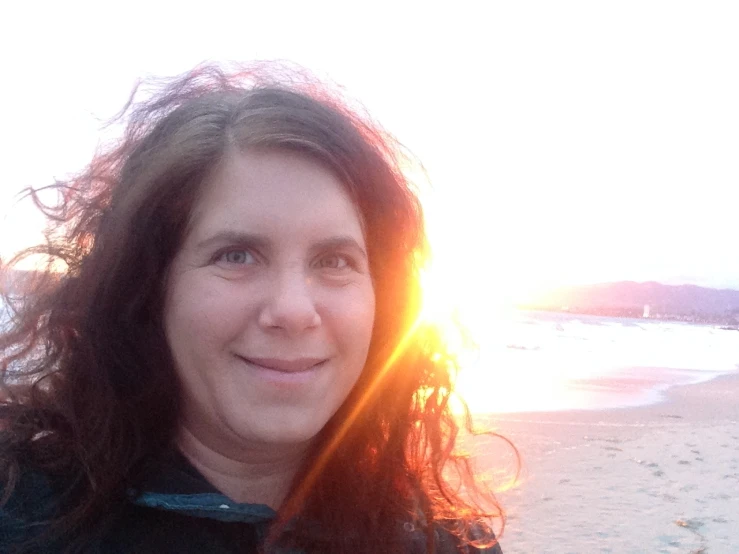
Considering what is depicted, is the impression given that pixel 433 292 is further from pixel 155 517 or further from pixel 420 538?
pixel 155 517

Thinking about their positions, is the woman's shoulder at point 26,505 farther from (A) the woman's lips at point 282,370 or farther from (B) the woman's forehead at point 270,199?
(B) the woman's forehead at point 270,199

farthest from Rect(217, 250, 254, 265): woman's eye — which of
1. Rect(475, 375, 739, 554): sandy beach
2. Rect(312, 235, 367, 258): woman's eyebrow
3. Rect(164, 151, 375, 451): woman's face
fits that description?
Rect(475, 375, 739, 554): sandy beach

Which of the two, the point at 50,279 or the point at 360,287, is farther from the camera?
the point at 50,279

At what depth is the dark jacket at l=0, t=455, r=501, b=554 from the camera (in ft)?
4.87

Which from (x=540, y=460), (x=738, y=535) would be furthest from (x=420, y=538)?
(x=540, y=460)

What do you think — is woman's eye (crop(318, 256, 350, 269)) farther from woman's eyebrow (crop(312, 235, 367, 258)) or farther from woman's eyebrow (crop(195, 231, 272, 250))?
woman's eyebrow (crop(195, 231, 272, 250))

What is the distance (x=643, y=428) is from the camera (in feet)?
28.6

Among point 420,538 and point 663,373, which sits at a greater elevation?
point 420,538

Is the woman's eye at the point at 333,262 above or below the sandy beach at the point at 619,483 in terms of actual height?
above

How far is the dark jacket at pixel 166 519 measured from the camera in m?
1.48

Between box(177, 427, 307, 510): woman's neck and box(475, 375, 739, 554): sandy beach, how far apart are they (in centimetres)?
320

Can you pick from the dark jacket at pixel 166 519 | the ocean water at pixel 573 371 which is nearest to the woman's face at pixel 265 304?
the dark jacket at pixel 166 519

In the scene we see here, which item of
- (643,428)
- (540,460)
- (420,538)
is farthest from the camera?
(643,428)

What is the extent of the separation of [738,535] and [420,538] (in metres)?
4.29
